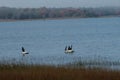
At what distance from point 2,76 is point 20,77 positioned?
1.96 feet

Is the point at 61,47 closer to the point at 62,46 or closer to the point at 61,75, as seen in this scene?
the point at 62,46

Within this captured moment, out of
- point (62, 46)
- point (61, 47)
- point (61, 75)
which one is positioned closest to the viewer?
point (61, 75)

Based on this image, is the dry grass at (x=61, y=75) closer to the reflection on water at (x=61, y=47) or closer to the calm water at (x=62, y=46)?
the reflection on water at (x=61, y=47)

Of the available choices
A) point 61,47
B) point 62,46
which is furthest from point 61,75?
point 62,46

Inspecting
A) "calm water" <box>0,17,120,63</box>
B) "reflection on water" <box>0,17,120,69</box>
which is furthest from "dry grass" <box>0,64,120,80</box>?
"calm water" <box>0,17,120,63</box>

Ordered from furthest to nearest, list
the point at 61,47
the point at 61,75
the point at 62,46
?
the point at 62,46, the point at 61,47, the point at 61,75

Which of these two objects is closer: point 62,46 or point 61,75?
point 61,75

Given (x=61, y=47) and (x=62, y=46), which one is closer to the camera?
(x=61, y=47)

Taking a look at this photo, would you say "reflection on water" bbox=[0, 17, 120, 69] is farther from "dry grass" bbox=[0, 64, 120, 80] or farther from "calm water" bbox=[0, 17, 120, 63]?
"dry grass" bbox=[0, 64, 120, 80]

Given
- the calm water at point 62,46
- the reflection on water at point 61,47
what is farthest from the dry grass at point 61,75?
the calm water at point 62,46

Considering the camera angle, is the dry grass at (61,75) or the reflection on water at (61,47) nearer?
the dry grass at (61,75)

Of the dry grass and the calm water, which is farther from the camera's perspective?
the calm water

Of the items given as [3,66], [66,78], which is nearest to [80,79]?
[66,78]

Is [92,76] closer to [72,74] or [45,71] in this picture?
[72,74]
